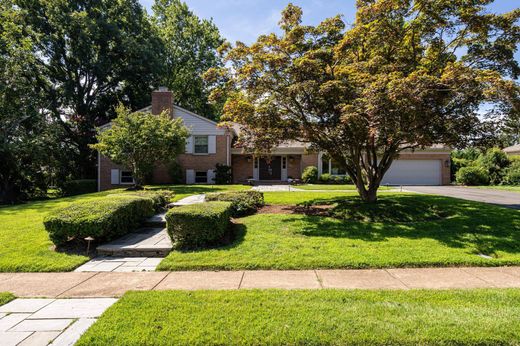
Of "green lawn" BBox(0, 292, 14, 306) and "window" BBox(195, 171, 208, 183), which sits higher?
"window" BBox(195, 171, 208, 183)

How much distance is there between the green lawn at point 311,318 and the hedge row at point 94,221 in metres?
2.90

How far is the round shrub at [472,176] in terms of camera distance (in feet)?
75.9

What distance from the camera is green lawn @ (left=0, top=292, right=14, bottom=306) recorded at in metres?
3.94

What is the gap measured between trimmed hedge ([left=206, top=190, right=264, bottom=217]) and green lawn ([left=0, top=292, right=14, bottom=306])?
213 inches

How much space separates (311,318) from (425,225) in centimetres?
600

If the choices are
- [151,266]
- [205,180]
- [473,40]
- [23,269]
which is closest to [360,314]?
[151,266]

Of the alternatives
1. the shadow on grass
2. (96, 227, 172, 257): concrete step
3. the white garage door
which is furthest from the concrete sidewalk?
the white garage door

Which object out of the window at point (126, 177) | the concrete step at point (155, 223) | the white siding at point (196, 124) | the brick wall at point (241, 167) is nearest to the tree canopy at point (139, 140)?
the white siding at point (196, 124)

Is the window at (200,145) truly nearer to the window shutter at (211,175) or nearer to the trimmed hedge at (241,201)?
the window shutter at (211,175)

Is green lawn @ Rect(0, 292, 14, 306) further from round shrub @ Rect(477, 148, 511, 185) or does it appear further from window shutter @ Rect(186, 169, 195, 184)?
round shrub @ Rect(477, 148, 511, 185)

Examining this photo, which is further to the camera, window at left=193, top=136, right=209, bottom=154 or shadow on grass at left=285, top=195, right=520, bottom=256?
window at left=193, top=136, right=209, bottom=154

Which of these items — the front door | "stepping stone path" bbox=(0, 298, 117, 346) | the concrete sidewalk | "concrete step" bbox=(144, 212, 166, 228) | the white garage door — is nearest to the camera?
"stepping stone path" bbox=(0, 298, 117, 346)

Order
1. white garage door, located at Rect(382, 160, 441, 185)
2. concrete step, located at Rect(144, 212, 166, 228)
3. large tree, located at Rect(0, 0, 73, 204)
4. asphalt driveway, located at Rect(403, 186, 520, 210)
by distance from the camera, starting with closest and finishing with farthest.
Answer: concrete step, located at Rect(144, 212, 166, 228)
asphalt driveway, located at Rect(403, 186, 520, 210)
large tree, located at Rect(0, 0, 73, 204)
white garage door, located at Rect(382, 160, 441, 185)

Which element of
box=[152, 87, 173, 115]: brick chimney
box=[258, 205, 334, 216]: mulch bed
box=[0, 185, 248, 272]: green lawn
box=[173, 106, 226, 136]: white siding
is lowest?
box=[0, 185, 248, 272]: green lawn
